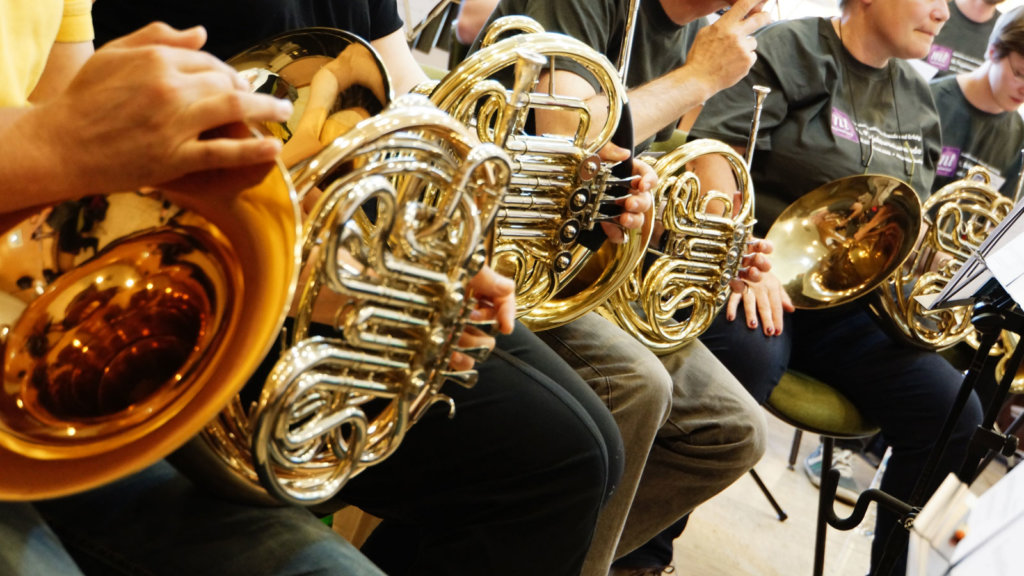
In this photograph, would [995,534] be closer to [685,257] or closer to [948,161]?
[685,257]

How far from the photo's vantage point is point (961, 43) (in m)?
3.09

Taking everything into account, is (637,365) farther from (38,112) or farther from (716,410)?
(38,112)

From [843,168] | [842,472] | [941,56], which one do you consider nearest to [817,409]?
[843,168]

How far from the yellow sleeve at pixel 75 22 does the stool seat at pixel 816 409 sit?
1.39 m

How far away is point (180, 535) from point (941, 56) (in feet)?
10.4

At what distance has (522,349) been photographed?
1.07 meters

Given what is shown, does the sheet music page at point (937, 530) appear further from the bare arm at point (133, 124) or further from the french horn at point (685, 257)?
the bare arm at point (133, 124)

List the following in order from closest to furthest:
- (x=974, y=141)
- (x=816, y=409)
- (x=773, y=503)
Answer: (x=816, y=409) < (x=773, y=503) < (x=974, y=141)

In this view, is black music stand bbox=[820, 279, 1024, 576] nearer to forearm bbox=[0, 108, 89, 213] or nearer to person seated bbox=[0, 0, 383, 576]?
person seated bbox=[0, 0, 383, 576]

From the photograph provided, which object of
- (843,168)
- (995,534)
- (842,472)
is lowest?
(842,472)

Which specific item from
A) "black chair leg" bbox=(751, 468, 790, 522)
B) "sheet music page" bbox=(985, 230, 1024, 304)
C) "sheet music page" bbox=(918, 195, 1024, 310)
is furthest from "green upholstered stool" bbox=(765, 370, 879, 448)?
"sheet music page" bbox=(985, 230, 1024, 304)

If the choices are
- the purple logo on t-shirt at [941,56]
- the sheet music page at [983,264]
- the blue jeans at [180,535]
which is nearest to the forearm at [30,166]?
the blue jeans at [180,535]

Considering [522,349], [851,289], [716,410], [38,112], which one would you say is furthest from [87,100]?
[851,289]

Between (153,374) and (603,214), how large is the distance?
72 centimetres
